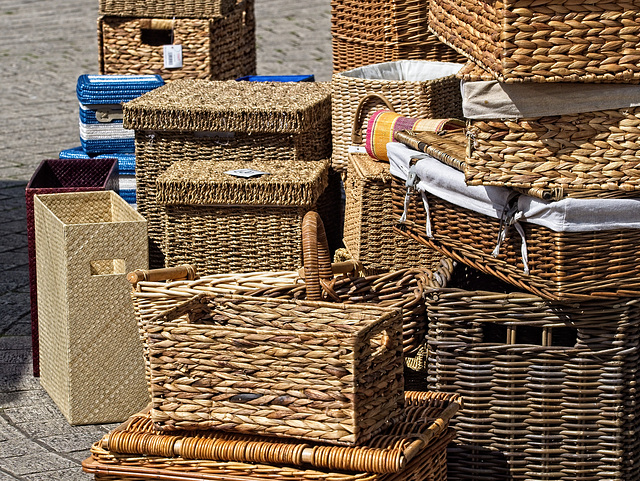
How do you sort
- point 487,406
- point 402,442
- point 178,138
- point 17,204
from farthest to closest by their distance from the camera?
point 17,204, point 178,138, point 487,406, point 402,442

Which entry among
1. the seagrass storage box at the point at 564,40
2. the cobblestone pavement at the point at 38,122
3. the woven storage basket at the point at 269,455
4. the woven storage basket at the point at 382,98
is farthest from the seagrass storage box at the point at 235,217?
the seagrass storage box at the point at 564,40

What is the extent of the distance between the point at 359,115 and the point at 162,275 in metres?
1.10

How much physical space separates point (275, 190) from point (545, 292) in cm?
120

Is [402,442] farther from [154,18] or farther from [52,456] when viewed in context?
[154,18]

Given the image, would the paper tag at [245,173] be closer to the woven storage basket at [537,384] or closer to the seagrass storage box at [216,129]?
the seagrass storage box at [216,129]

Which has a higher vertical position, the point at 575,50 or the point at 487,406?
the point at 575,50

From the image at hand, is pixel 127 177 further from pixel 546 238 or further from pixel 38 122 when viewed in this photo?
pixel 38 122

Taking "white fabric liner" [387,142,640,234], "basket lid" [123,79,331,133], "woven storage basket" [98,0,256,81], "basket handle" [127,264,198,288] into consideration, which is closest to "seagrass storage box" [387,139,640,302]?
"white fabric liner" [387,142,640,234]

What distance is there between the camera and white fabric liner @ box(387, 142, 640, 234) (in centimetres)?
252

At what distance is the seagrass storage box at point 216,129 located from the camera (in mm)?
3889

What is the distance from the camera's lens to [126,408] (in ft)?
11.6

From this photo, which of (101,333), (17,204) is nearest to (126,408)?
(101,333)

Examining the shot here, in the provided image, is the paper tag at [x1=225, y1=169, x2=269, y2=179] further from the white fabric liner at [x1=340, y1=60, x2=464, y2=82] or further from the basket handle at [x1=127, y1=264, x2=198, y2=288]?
the white fabric liner at [x1=340, y1=60, x2=464, y2=82]

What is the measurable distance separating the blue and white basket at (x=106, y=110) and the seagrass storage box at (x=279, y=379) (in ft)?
6.90
